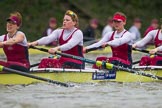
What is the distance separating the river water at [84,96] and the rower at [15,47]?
0.41 meters

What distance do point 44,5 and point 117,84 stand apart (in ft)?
47.3

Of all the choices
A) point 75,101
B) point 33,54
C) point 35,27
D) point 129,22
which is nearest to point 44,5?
point 35,27

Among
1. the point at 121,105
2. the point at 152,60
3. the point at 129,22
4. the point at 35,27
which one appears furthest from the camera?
the point at 129,22

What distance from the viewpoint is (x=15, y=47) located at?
11.9 m

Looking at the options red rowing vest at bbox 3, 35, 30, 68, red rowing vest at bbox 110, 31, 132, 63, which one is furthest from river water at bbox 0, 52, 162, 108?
red rowing vest at bbox 110, 31, 132, 63

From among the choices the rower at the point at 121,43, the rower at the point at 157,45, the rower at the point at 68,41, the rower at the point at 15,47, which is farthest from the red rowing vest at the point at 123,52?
the rower at the point at 15,47

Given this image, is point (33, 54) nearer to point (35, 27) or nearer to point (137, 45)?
point (35, 27)

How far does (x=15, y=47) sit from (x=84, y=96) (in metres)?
1.78

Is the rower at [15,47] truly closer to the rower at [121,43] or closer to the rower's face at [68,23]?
the rower's face at [68,23]

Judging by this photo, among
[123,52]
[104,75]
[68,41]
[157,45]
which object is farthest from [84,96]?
[157,45]

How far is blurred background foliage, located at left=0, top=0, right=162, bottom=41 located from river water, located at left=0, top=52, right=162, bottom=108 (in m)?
12.2

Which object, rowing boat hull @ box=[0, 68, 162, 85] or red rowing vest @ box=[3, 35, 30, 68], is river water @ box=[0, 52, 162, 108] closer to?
rowing boat hull @ box=[0, 68, 162, 85]

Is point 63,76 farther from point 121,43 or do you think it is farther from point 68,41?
point 121,43

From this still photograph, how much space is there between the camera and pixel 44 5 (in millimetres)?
26422
